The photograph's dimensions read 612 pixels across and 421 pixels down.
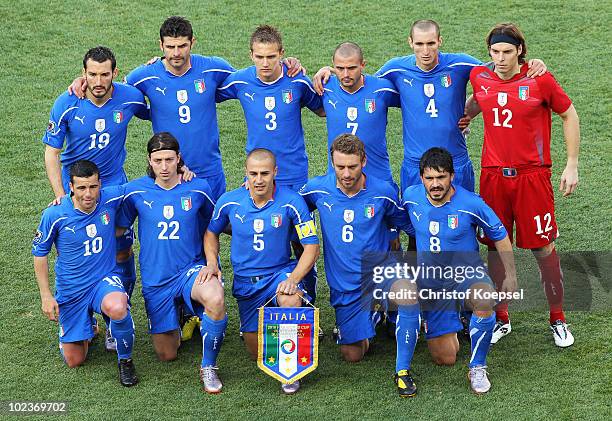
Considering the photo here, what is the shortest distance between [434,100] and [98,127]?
7.80ft

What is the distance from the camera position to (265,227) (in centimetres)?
817

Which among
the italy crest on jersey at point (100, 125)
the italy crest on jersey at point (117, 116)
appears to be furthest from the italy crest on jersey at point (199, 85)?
the italy crest on jersey at point (100, 125)

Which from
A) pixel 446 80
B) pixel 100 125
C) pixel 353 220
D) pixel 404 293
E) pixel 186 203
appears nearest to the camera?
pixel 404 293

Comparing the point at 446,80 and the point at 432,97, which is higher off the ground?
the point at 446,80

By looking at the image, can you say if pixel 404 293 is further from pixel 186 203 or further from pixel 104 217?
pixel 104 217

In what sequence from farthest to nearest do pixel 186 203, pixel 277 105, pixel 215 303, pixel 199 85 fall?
1. pixel 199 85
2. pixel 277 105
3. pixel 186 203
4. pixel 215 303

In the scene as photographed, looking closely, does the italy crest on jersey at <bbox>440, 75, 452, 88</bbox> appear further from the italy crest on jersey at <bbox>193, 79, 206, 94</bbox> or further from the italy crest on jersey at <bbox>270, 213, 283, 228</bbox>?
the italy crest on jersey at <bbox>193, 79, 206, 94</bbox>

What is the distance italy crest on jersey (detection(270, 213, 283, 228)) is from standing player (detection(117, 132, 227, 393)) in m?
0.56

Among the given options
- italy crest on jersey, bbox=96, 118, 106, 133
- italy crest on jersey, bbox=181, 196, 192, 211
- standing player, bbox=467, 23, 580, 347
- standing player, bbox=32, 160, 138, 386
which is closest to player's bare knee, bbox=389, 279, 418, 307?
standing player, bbox=467, 23, 580, 347

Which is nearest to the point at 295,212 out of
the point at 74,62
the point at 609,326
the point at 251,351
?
the point at 251,351

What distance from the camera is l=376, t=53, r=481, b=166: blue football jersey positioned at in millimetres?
8625

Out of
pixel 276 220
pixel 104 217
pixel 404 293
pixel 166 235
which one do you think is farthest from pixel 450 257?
pixel 104 217

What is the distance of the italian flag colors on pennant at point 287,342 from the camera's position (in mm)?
7922

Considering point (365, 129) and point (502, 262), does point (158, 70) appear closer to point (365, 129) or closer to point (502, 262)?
point (365, 129)
